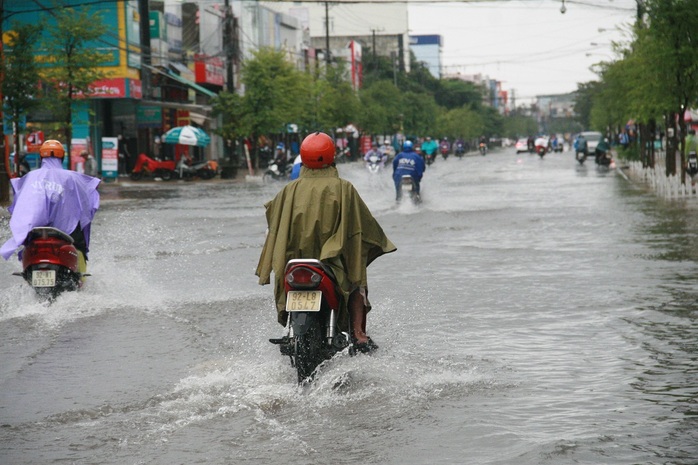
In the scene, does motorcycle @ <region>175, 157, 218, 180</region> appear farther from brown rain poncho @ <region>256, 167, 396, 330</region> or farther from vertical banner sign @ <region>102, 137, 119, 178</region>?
brown rain poncho @ <region>256, 167, 396, 330</region>

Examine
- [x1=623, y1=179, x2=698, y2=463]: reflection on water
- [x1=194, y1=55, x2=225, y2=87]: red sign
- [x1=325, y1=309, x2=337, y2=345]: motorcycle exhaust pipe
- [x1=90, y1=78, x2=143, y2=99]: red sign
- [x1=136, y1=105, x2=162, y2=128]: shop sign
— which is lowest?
[x1=623, y1=179, x2=698, y2=463]: reflection on water

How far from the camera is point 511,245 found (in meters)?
18.0

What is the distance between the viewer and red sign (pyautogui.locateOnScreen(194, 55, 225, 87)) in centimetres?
6788

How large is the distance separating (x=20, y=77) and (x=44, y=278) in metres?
24.1

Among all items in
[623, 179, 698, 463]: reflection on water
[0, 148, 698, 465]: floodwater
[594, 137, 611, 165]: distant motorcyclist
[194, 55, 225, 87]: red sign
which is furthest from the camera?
[194, 55, 225, 87]: red sign

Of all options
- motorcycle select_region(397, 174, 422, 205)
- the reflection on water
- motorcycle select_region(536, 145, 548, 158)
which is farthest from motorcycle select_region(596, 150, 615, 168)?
the reflection on water

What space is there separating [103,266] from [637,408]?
9.68 metres

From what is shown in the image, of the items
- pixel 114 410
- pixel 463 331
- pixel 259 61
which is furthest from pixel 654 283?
pixel 259 61

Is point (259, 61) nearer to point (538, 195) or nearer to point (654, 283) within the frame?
Result: point (538, 195)

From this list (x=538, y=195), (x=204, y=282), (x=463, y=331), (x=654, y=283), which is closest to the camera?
(x=463, y=331)

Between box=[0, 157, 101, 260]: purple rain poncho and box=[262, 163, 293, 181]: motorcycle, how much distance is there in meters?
34.8

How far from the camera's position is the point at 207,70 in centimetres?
6881

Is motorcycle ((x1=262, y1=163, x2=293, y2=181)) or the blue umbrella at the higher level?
the blue umbrella

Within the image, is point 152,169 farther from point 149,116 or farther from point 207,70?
point 207,70
